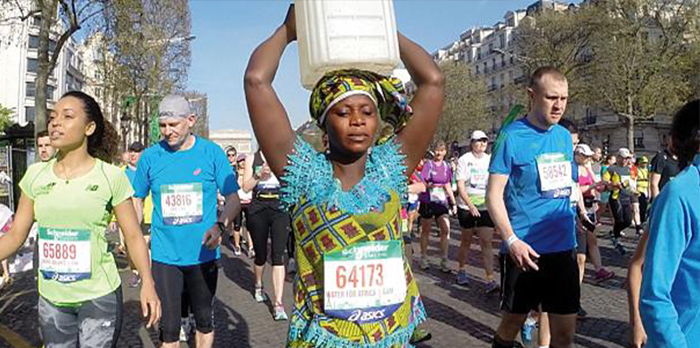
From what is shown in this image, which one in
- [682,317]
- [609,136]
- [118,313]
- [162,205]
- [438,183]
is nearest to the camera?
[682,317]

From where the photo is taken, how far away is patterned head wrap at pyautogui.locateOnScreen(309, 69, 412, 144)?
221cm

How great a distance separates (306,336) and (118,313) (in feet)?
5.05

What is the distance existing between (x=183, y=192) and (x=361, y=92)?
7.93ft

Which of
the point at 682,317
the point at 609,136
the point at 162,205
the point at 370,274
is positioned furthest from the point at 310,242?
the point at 609,136

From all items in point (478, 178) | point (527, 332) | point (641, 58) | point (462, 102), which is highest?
point (462, 102)

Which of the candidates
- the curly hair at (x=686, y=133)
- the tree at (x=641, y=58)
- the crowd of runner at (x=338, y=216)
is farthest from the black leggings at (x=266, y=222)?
the tree at (x=641, y=58)

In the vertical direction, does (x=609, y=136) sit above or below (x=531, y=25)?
below

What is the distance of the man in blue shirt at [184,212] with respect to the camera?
4121 mm

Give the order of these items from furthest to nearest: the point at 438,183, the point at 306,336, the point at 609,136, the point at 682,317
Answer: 1. the point at 609,136
2. the point at 438,183
3. the point at 306,336
4. the point at 682,317

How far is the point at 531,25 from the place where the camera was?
3884 cm

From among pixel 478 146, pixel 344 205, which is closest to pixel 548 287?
pixel 344 205

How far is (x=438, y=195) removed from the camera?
8867 millimetres

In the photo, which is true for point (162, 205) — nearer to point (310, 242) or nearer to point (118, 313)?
point (118, 313)

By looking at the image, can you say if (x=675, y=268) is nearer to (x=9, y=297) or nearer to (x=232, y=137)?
(x=9, y=297)
